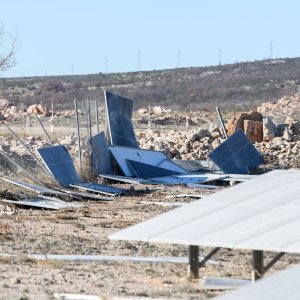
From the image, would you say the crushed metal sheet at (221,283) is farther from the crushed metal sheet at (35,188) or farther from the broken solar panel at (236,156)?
the broken solar panel at (236,156)

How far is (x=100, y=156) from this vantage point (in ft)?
86.2

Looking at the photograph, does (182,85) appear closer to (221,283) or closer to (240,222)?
(240,222)

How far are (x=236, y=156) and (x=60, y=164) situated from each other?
6033 mm

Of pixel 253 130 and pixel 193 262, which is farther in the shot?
pixel 253 130

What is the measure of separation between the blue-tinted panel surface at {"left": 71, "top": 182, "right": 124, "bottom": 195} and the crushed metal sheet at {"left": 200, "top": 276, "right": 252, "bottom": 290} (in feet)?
40.2

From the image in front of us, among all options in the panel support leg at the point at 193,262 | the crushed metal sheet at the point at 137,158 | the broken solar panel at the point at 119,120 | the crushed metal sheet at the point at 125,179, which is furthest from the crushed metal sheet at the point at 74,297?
the broken solar panel at the point at 119,120

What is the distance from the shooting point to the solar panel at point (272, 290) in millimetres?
6832

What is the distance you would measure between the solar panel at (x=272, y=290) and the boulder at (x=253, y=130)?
88.0ft

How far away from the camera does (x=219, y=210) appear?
1180cm

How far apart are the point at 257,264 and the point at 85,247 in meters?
3.80

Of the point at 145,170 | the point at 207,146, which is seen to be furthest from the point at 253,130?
the point at 145,170

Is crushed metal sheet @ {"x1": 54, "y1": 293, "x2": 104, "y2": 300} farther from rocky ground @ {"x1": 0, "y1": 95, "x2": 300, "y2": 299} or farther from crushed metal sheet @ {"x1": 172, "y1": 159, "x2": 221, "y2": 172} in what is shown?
crushed metal sheet @ {"x1": 172, "y1": 159, "x2": 221, "y2": 172}

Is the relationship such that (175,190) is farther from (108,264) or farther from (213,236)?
(213,236)

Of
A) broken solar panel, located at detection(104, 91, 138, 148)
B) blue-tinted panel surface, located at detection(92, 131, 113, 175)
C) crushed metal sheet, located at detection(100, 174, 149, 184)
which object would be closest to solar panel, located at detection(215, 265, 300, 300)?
blue-tinted panel surface, located at detection(92, 131, 113, 175)
